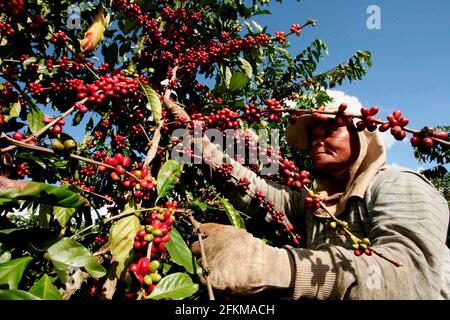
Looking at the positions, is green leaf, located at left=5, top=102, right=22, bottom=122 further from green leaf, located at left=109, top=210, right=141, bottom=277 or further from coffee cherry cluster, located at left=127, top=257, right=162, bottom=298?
coffee cherry cluster, located at left=127, top=257, right=162, bottom=298

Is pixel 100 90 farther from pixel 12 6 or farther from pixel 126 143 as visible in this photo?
pixel 126 143

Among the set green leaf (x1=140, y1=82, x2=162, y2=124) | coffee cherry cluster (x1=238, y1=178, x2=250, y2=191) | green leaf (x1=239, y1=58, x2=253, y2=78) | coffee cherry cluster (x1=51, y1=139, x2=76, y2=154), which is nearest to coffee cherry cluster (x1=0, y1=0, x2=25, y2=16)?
green leaf (x1=140, y1=82, x2=162, y2=124)

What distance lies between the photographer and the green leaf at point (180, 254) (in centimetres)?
121

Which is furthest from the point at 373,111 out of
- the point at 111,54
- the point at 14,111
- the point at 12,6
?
the point at 14,111

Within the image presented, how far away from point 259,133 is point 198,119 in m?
1.22

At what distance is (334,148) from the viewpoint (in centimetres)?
211

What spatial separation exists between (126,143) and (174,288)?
202 cm

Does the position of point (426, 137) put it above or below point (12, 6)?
below

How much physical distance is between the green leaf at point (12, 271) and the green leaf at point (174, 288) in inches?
18.0

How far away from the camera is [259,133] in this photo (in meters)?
3.31

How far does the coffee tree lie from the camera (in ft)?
3.45

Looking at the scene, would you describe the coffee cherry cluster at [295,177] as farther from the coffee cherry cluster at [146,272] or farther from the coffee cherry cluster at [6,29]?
the coffee cherry cluster at [6,29]

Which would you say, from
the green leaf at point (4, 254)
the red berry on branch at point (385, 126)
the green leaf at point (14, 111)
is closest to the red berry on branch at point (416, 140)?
the red berry on branch at point (385, 126)
